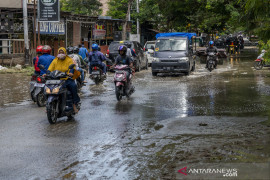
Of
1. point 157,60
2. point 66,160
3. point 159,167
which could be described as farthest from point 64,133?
point 157,60

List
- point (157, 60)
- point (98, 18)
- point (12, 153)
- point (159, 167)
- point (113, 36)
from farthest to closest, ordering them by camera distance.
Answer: point (113, 36) < point (98, 18) < point (157, 60) < point (12, 153) < point (159, 167)

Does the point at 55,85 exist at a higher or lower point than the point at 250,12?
lower

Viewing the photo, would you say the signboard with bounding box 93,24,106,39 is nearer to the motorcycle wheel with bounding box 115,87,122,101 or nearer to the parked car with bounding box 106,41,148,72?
the parked car with bounding box 106,41,148,72

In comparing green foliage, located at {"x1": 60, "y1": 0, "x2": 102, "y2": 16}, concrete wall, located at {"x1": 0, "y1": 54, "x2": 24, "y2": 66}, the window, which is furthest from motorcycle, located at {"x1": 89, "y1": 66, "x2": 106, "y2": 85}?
green foliage, located at {"x1": 60, "y1": 0, "x2": 102, "y2": 16}

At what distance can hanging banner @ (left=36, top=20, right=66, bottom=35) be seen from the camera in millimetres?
29188

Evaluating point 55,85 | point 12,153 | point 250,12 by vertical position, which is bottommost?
point 12,153

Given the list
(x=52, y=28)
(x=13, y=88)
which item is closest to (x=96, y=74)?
(x=13, y=88)

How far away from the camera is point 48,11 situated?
979 inches

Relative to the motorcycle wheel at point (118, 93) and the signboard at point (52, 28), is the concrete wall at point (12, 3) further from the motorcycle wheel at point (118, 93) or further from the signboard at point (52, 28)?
the motorcycle wheel at point (118, 93)

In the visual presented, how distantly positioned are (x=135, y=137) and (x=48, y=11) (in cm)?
1850

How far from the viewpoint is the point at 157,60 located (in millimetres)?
22594

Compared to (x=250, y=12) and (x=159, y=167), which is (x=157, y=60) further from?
(x=159, y=167)

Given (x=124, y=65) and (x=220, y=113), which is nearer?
(x=220, y=113)

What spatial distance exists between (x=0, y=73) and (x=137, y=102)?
42.3 ft
